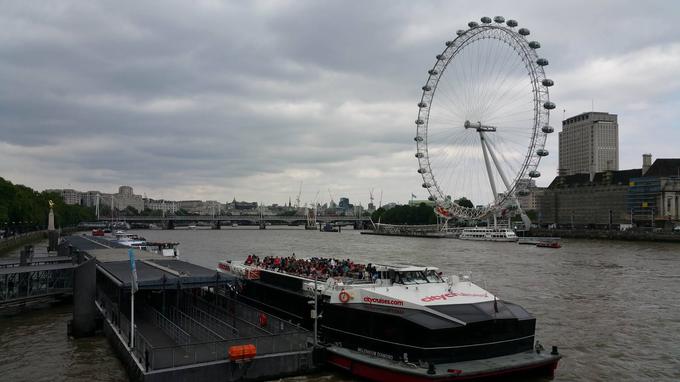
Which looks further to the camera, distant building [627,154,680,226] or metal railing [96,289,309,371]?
distant building [627,154,680,226]

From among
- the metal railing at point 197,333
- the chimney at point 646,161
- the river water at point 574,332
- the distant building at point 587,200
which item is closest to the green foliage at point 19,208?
the river water at point 574,332

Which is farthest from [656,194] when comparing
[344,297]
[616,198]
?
[344,297]

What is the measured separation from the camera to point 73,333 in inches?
1069

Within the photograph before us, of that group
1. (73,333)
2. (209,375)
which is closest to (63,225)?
(73,333)

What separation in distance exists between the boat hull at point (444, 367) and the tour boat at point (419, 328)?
32 mm

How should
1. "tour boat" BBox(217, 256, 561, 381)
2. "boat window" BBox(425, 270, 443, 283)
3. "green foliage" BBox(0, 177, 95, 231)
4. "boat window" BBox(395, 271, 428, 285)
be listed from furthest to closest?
"green foliage" BBox(0, 177, 95, 231)
"boat window" BBox(425, 270, 443, 283)
"boat window" BBox(395, 271, 428, 285)
"tour boat" BBox(217, 256, 561, 381)

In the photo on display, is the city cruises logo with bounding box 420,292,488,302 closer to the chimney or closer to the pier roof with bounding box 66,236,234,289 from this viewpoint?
the pier roof with bounding box 66,236,234,289

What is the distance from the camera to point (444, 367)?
1886 cm

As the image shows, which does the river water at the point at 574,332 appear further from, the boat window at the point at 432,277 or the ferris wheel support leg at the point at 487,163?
the ferris wheel support leg at the point at 487,163

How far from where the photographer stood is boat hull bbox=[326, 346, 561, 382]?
18406mm

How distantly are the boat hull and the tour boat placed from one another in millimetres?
32

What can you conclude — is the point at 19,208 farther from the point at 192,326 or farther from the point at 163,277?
the point at 163,277

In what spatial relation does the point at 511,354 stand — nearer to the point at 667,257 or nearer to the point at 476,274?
the point at 476,274

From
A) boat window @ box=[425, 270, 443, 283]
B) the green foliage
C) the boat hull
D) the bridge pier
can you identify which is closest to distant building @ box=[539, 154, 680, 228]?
the green foliage
